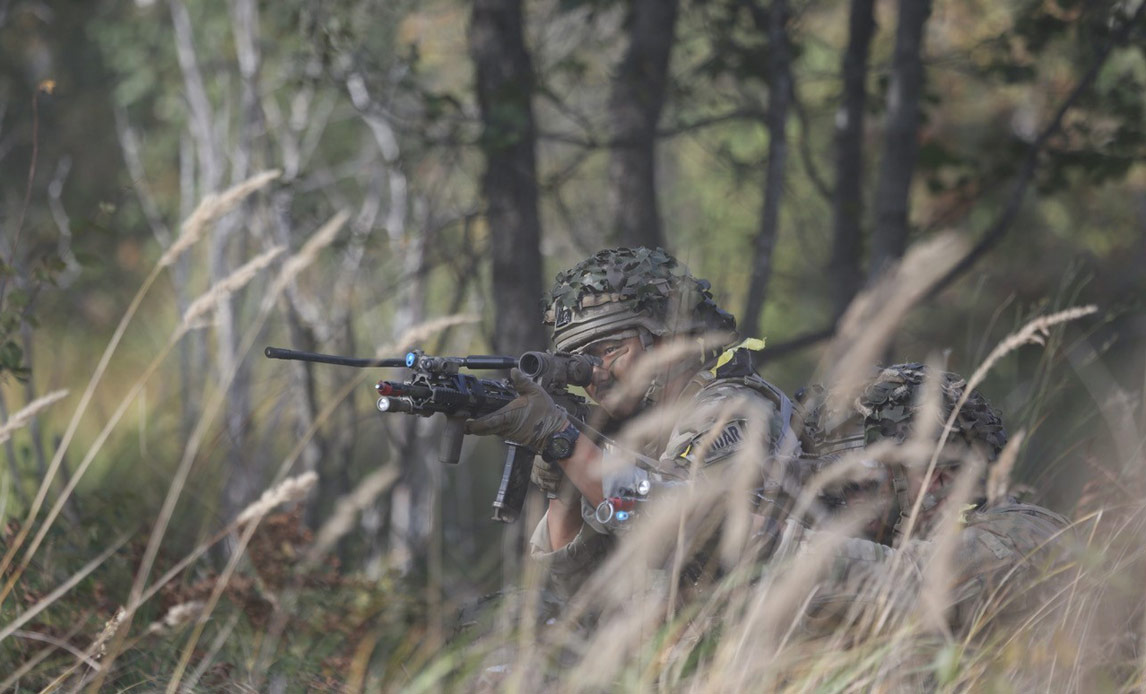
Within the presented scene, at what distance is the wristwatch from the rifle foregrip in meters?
0.23

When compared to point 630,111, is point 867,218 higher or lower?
higher

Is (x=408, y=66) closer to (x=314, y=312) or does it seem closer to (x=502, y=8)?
(x=502, y=8)

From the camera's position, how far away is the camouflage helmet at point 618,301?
12.9 feet

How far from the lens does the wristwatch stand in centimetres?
346

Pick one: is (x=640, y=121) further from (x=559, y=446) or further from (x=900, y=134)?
(x=559, y=446)

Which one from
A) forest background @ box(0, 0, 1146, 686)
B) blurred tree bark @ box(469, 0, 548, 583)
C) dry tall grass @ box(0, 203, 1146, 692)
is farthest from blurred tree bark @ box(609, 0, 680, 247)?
dry tall grass @ box(0, 203, 1146, 692)

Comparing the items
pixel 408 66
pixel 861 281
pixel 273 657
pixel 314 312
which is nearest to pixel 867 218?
pixel 861 281

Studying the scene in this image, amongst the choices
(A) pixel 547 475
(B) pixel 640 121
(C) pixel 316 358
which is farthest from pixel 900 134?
(C) pixel 316 358

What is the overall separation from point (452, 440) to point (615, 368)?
75 cm

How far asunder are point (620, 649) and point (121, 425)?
243 inches

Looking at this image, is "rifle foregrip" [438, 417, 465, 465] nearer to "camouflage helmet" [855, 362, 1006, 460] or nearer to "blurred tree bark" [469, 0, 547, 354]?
"camouflage helmet" [855, 362, 1006, 460]

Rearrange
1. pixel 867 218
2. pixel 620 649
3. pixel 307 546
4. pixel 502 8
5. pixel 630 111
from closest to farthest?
pixel 620 649 → pixel 307 546 → pixel 502 8 → pixel 630 111 → pixel 867 218

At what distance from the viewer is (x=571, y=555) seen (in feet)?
13.1

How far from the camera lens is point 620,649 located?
2557 mm
